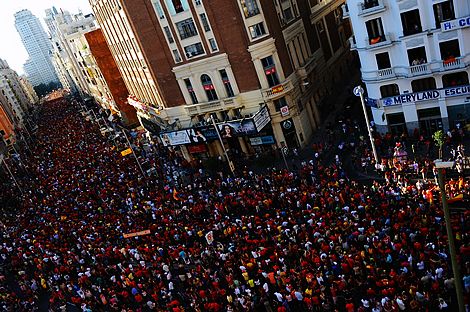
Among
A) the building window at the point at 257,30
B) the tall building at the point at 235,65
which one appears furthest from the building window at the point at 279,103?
the building window at the point at 257,30

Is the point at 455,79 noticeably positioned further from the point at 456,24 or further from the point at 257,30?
the point at 257,30

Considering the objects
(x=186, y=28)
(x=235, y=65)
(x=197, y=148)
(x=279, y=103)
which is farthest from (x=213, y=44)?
(x=197, y=148)

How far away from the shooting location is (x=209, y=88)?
49000 mm

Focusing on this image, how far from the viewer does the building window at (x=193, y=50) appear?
4717 centimetres

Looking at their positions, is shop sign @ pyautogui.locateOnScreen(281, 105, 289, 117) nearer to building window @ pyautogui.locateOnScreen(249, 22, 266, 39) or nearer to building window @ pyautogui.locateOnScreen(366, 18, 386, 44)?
building window @ pyautogui.locateOnScreen(249, 22, 266, 39)

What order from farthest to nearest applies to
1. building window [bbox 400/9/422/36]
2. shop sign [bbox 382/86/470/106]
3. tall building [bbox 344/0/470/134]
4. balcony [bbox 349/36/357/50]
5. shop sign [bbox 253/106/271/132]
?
shop sign [bbox 253/106/271/132] < balcony [bbox 349/36/357/50] < shop sign [bbox 382/86/470/106] < building window [bbox 400/9/422/36] < tall building [bbox 344/0/470/134]

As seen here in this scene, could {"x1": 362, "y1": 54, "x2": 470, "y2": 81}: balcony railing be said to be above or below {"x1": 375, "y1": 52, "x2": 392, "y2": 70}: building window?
below

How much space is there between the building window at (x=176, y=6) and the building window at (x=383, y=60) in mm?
20702

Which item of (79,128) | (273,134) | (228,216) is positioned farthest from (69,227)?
(79,128)

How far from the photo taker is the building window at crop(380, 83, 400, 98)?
A: 39.1 metres

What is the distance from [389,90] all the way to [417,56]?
160 inches

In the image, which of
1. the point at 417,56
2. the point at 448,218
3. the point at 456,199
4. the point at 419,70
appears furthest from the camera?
the point at 417,56

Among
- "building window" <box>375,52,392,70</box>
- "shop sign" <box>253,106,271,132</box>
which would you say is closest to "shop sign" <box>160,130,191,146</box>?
"shop sign" <box>253,106,271,132</box>

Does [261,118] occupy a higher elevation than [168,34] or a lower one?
lower
